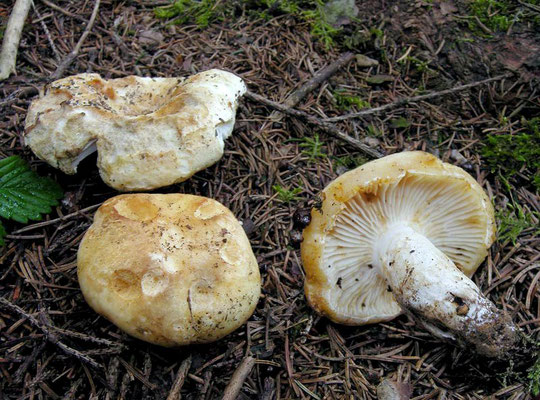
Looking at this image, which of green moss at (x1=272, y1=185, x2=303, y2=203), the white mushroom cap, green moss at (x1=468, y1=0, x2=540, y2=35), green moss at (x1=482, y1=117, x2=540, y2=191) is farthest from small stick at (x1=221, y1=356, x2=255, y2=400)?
green moss at (x1=468, y1=0, x2=540, y2=35)

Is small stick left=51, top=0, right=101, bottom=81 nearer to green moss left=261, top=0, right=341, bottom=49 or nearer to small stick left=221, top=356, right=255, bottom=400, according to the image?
green moss left=261, top=0, right=341, bottom=49

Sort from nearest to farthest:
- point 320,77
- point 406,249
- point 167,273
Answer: point 167,273 → point 406,249 → point 320,77

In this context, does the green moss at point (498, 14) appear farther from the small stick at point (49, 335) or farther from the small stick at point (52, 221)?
the small stick at point (49, 335)

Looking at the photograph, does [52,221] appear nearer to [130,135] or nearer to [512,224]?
[130,135]

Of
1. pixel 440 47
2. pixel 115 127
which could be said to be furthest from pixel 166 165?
pixel 440 47

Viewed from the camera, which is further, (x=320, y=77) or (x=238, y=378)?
(x=320, y=77)

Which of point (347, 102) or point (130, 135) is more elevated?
point (130, 135)

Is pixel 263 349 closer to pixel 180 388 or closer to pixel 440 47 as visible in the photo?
pixel 180 388

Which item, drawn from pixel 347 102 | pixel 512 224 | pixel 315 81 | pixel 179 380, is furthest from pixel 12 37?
pixel 512 224
